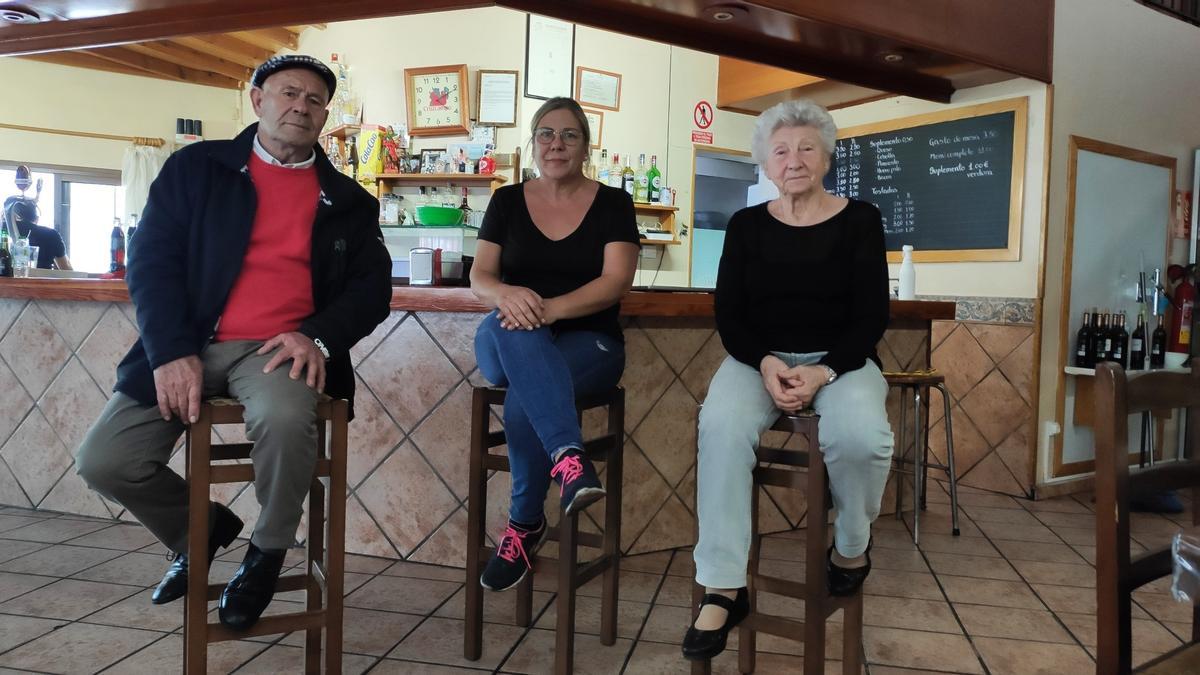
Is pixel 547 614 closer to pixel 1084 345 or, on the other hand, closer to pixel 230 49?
pixel 1084 345

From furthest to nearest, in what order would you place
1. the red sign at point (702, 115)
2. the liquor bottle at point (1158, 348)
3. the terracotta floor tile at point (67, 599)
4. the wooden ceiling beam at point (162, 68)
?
the wooden ceiling beam at point (162, 68) < the red sign at point (702, 115) < the liquor bottle at point (1158, 348) < the terracotta floor tile at point (67, 599)

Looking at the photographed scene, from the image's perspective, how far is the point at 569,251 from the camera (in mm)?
2047

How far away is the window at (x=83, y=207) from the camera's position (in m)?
7.39

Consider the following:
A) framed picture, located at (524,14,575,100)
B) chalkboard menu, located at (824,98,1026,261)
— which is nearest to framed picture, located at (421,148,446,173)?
framed picture, located at (524,14,575,100)

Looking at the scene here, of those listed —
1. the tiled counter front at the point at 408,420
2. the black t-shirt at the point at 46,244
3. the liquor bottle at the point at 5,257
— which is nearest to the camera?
the tiled counter front at the point at 408,420

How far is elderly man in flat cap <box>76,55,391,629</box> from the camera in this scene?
167 centimetres

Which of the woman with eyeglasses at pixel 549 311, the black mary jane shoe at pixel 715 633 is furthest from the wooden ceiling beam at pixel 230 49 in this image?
the black mary jane shoe at pixel 715 633

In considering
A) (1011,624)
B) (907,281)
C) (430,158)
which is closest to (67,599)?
(1011,624)

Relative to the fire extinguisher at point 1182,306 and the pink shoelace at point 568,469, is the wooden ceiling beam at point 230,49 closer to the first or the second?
the pink shoelace at point 568,469

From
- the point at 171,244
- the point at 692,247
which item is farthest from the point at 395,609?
the point at 692,247

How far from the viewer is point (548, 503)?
262 cm

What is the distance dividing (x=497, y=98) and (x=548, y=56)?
478 millimetres

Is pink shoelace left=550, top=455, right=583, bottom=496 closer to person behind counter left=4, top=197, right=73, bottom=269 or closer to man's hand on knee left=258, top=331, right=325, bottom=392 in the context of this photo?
man's hand on knee left=258, top=331, right=325, bottom=392

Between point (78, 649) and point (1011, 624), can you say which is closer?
point (78, 649)
